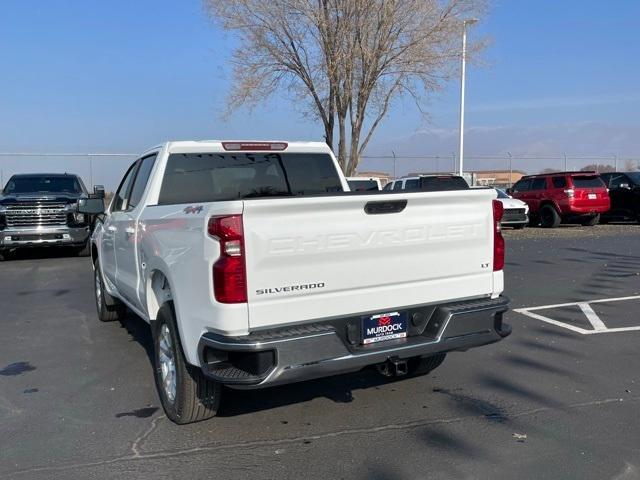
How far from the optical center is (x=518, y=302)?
8180 mm

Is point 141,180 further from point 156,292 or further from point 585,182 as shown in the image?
point 585,182

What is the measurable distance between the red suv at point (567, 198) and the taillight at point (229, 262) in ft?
61.2

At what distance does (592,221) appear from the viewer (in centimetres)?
2100

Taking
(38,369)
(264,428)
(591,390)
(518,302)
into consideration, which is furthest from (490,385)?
(38,369)

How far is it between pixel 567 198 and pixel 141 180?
17.4 metres

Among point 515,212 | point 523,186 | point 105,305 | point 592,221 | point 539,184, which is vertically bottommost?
point 592,221

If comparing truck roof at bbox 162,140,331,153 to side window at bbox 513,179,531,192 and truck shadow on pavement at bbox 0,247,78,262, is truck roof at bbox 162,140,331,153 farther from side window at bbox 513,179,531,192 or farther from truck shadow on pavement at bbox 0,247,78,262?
side window at bbox 513,179,531,192

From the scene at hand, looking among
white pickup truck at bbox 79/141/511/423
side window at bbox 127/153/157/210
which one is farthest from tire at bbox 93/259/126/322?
white pickup truck at bbox 79/141/511/423

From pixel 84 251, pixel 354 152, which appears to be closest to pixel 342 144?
pixel 354 152

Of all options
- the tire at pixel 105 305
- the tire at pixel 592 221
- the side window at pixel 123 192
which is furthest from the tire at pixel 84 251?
the tire at pixel 592 221

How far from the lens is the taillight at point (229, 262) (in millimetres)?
3426

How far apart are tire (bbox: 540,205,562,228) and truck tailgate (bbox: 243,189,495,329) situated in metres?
17.5

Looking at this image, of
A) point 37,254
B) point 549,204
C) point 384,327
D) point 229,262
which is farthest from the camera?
point 549,204

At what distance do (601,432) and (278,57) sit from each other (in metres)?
19.7
